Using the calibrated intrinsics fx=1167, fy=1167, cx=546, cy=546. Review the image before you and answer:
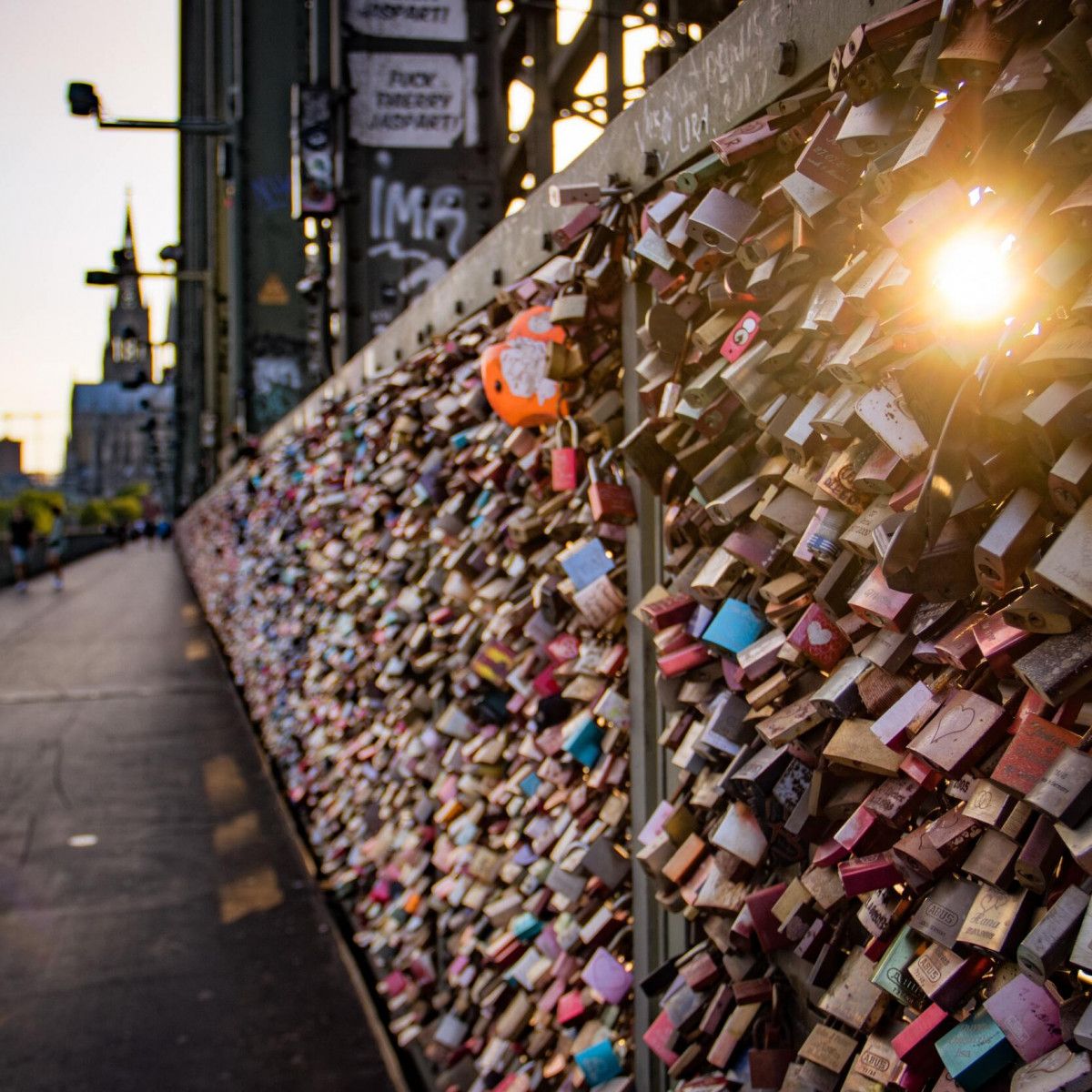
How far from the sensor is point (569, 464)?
2164mm

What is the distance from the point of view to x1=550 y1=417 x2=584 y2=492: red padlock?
2154 mm

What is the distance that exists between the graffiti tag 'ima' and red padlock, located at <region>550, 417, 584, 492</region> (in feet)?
21.8

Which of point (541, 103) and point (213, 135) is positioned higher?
point (213, 135)

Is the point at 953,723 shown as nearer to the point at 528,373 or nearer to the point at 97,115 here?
the point at 528,373

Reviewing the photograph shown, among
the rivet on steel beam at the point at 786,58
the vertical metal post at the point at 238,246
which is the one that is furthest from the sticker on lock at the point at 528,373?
the vertical metal post at the point at 238,246

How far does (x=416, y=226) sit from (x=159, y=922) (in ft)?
18.3

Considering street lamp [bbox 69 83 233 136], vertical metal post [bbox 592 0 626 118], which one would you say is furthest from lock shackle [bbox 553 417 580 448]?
street lamp [bbox 69 83 233 136]

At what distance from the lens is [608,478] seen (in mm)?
2018

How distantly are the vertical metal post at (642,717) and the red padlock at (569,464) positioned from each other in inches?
8.0

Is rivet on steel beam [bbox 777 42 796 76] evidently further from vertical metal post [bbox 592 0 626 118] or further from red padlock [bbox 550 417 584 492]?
vertical metal post [bbox 592 0 626 118]

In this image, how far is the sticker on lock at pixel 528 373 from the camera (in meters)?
2.26

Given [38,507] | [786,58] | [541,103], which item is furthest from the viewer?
[38,507]

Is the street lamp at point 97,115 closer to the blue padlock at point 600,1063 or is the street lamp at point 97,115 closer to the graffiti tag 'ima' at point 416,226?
the graffiti tag 'ima' at point 416,226

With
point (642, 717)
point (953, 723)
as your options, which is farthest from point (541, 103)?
point (953, 723)
